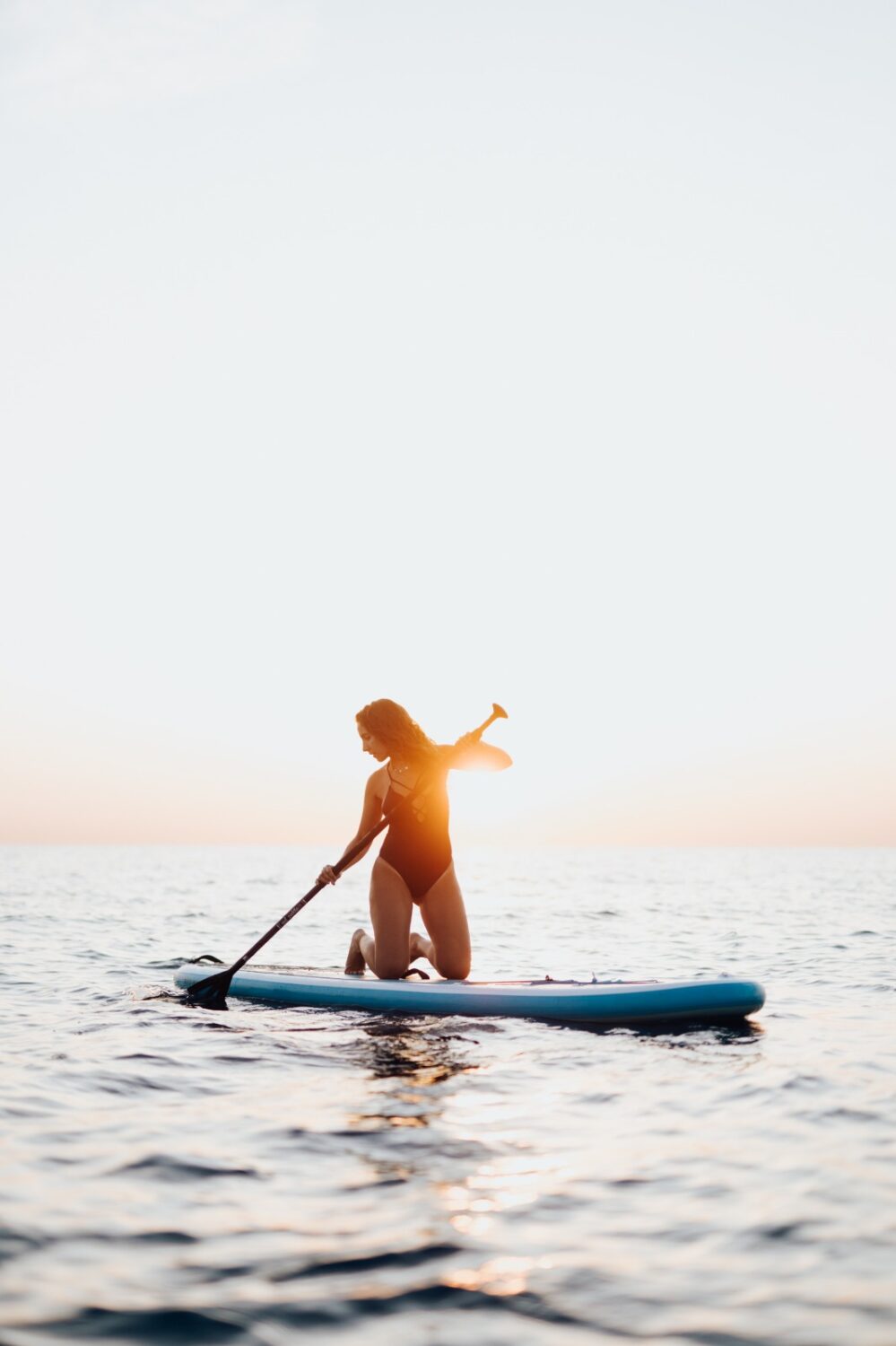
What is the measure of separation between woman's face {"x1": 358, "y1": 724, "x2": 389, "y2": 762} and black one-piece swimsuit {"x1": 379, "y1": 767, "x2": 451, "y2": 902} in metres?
0.31

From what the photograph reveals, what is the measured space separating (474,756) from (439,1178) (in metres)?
3.97

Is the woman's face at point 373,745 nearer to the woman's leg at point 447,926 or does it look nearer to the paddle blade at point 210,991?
the woman's leg at point 447,926

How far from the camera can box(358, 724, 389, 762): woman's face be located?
26.0 ft

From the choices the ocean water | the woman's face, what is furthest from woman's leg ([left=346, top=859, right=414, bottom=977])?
the woman's face

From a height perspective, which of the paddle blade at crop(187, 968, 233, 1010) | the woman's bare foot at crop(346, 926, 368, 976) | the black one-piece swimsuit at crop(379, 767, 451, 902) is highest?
the black one-piece swimsuit at crop(379, 767, 451, 902)

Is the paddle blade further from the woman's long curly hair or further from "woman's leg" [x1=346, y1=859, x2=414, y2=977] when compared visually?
the woman's long curly hair

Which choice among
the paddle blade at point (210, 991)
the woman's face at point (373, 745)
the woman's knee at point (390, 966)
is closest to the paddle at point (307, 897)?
the paddle blade at point (210, 991)

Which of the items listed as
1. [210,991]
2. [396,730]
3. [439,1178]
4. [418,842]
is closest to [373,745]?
[396,730]

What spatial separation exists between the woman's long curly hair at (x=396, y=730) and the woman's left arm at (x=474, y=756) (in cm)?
16

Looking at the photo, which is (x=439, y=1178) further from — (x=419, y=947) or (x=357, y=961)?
(x=357, y=961)

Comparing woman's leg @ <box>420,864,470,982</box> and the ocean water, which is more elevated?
woman's leg @ <box>420,864,470,982</box>

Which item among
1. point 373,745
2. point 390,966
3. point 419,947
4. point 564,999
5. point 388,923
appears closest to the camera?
point 564,999

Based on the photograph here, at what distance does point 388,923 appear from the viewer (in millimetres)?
8133

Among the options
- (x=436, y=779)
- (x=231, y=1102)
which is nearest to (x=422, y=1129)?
(x=231, y=1102)
